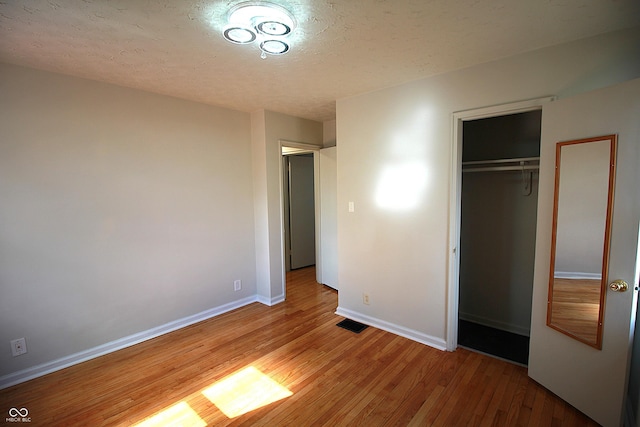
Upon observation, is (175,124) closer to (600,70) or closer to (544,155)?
(544,155)

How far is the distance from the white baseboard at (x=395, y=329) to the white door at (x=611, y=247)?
2.75 feet

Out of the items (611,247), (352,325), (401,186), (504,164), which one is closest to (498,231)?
(504,164)

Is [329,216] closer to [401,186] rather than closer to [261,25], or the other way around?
[401,186]

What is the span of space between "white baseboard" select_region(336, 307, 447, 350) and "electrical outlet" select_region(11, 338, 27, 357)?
280 cm

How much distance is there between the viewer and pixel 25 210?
2.32 m

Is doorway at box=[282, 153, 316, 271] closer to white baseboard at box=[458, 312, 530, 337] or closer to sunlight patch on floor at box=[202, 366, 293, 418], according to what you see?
white baseboard at box=[458, 312, 530, 337]

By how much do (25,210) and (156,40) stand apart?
169 centimetres

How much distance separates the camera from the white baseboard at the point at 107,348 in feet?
7.71

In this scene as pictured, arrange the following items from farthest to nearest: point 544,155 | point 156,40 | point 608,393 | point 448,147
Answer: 1. point 448,147
2. point 544,155
3. point 156,40
4. point 608,393

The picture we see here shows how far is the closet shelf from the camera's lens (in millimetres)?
2828

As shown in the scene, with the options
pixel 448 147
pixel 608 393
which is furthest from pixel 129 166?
pixel 608 393

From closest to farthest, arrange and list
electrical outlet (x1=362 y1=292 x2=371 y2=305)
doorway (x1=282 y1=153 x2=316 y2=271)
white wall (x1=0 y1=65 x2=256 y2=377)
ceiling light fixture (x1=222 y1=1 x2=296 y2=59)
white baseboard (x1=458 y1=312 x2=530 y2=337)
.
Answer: ceiling light fixture (x1=222 y1=1 x2=296 y2=59)
white wall (x1=0 y1=65 x2=256 y2=377)
white baseboard (x1=458 y1=312 x2=530 y2=337)
electrical outlet (x1=362 y1=292 x2=371 y2=305)
doorway (x1=282 y1=153 x2=316 y2=271)

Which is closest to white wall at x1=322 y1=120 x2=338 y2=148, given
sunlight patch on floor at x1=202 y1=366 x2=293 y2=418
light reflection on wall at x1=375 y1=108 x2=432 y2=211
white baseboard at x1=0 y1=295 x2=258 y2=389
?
light reflection on wall at x1=375 y1=108 x2=432 y2=211

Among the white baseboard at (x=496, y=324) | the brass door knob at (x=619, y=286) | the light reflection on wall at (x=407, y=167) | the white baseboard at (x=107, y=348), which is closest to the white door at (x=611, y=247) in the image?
the brass door knob at (x=619, y=286)
